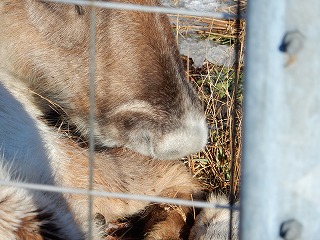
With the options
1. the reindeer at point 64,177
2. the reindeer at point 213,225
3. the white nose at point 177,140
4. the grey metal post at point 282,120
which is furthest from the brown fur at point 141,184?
the grey metal post at point 282,120

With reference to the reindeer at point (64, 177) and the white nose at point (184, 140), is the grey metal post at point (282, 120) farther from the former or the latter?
the white nose at point (184, 140)

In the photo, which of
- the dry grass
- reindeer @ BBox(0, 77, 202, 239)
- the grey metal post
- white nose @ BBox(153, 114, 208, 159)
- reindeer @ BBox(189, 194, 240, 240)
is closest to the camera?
the grey metal post

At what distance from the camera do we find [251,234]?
1454 millimetres

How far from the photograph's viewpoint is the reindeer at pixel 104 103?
10.6 feet

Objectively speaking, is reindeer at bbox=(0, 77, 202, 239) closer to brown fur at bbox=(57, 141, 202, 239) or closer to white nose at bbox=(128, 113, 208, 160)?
brown fur at bbox=(57, 141, 202, 239)

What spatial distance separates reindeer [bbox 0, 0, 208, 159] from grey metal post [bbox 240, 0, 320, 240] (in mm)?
1777

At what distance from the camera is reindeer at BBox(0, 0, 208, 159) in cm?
326

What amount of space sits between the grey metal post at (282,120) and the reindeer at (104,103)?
1.39m

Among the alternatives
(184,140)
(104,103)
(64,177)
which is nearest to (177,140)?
(184,140)

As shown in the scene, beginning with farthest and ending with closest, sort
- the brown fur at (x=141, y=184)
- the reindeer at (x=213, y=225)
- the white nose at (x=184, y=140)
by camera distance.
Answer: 1. the brown fur at (x=141, y=184)
2. the reindeer at (x=213, y=225)
3. the white nose at (x=184, y=140)

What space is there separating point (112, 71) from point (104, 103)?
6.7 inches

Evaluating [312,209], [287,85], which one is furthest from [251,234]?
[287,85]

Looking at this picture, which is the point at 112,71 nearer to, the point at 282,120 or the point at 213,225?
the point at 213,225

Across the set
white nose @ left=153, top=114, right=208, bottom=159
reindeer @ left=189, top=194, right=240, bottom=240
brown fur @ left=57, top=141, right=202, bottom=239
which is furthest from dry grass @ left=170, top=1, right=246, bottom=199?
white nose @ left=153, top=114, right=208, bottom=159
